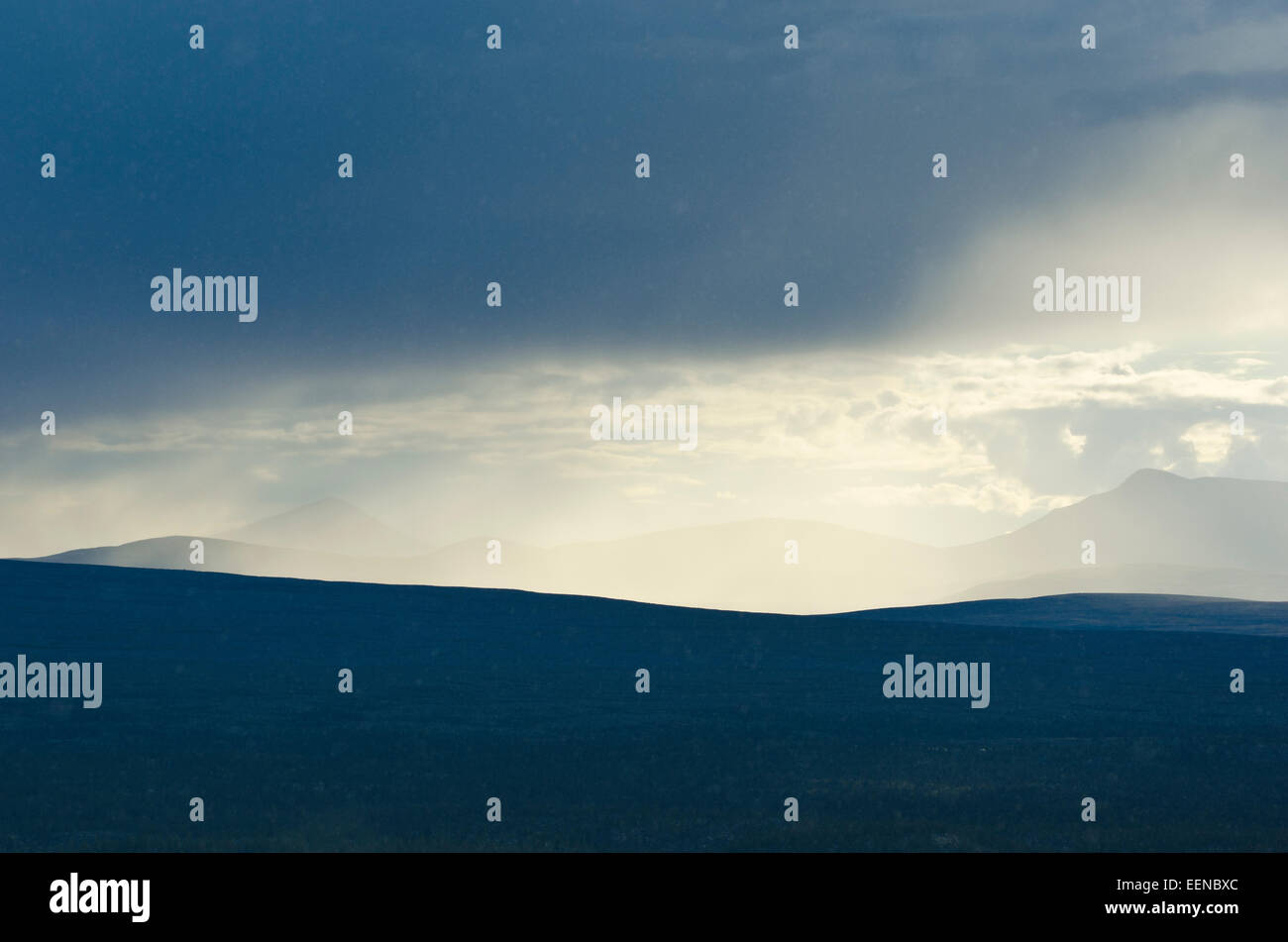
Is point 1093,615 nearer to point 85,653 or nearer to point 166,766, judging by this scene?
point 85,653

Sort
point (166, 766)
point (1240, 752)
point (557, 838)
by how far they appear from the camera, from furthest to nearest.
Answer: point (1240, 752) → point (166, 766) → point (557, 838)

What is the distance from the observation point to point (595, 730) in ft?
143

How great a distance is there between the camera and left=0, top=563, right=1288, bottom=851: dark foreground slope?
26.2 m

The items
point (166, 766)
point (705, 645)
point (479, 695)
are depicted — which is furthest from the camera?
point (705, 645)

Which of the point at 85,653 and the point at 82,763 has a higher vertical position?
the point at 85,653

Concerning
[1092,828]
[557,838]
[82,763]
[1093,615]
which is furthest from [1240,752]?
[1093,615]

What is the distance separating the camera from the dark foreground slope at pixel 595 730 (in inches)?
1033

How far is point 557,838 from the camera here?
24.4 m
